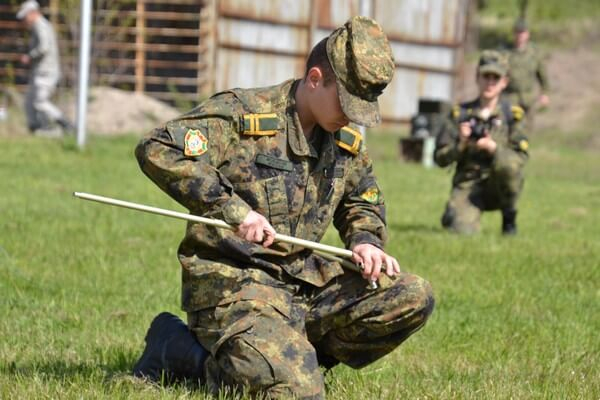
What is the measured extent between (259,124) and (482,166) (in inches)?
250

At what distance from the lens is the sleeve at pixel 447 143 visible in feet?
34.6

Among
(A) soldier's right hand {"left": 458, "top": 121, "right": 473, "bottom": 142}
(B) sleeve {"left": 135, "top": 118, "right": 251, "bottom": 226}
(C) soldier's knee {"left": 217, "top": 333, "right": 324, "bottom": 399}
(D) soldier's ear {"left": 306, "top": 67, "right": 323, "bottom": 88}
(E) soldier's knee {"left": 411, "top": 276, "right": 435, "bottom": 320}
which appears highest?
(D) soldier's ear {"left": 306, "top": 67, "right": 323, "bottom": 88}

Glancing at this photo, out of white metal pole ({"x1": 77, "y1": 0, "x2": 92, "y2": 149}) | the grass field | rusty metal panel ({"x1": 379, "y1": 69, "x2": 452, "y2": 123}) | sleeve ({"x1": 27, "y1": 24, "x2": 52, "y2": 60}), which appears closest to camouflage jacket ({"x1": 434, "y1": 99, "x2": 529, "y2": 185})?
the grass field

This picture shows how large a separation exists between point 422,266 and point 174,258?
67.1 inches

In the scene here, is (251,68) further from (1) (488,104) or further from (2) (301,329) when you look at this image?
(2) (301,329)

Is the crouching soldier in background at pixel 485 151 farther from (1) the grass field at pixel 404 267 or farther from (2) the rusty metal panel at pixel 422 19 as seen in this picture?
(2) the rusty metal panel at pixel 422 19

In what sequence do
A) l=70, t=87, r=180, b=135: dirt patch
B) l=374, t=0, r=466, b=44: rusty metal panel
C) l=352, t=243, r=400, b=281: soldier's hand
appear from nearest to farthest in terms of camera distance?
l=352, t=243, r=400, b=281: soldier's hand < l=70, t=87, r=180, b=135: dirt patch < l=374, t=0, r=466, b=44: rusty metal panel

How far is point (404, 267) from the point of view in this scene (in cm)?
866

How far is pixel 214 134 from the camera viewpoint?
486 centimetres

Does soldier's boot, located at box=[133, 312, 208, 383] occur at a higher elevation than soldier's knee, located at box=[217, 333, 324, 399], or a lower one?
lower

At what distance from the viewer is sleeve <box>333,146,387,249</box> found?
519 centimetres

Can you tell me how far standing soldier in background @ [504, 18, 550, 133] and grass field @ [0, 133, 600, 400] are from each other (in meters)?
5.06

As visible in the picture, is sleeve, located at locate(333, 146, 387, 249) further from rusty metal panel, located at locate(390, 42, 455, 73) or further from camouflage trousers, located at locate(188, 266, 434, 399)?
rusty metal panel, located at locate(390, 42, 455, 73)

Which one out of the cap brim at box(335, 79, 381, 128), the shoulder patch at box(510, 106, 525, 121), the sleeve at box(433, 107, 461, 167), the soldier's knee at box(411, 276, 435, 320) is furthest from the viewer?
the shoulder patch at box(510, 106, 525, 121)
